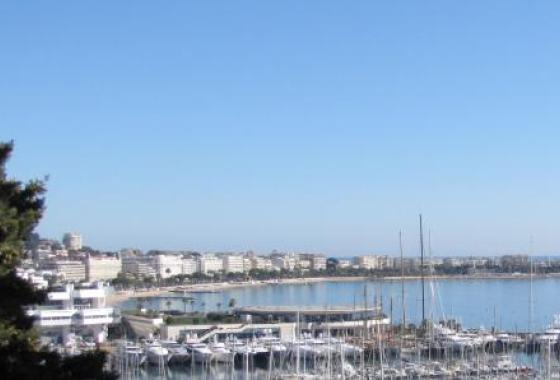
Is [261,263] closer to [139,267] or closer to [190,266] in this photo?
[190,266]

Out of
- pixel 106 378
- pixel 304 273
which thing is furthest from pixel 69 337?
pixel 304 273

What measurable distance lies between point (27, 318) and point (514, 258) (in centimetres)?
13502

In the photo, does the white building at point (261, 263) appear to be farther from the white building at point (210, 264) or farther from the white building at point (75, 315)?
the white building at point (75, 315)

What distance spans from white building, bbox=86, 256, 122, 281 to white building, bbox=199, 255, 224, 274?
757 inches

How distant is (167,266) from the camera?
11156 centimetres

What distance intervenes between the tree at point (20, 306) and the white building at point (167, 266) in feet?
333

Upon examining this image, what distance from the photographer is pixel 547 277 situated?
115m

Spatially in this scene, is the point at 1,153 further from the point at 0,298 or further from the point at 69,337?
the point at 69,337

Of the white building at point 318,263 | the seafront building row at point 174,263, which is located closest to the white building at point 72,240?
the seafront building row at point 174,263

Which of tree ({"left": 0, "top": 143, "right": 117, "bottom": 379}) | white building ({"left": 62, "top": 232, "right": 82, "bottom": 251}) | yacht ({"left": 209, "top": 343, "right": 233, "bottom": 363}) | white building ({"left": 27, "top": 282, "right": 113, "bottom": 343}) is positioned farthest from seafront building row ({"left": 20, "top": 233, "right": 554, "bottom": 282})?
tree ({"left": 0, "top": 143, "right": 117, "bottom": 379})

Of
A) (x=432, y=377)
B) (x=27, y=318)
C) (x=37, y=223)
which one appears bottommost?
(x=432, y=377)

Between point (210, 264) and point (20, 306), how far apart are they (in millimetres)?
115660

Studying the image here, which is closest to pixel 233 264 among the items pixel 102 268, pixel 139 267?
pixel 139 267

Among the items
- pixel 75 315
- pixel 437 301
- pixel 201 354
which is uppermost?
pixel 75 315
